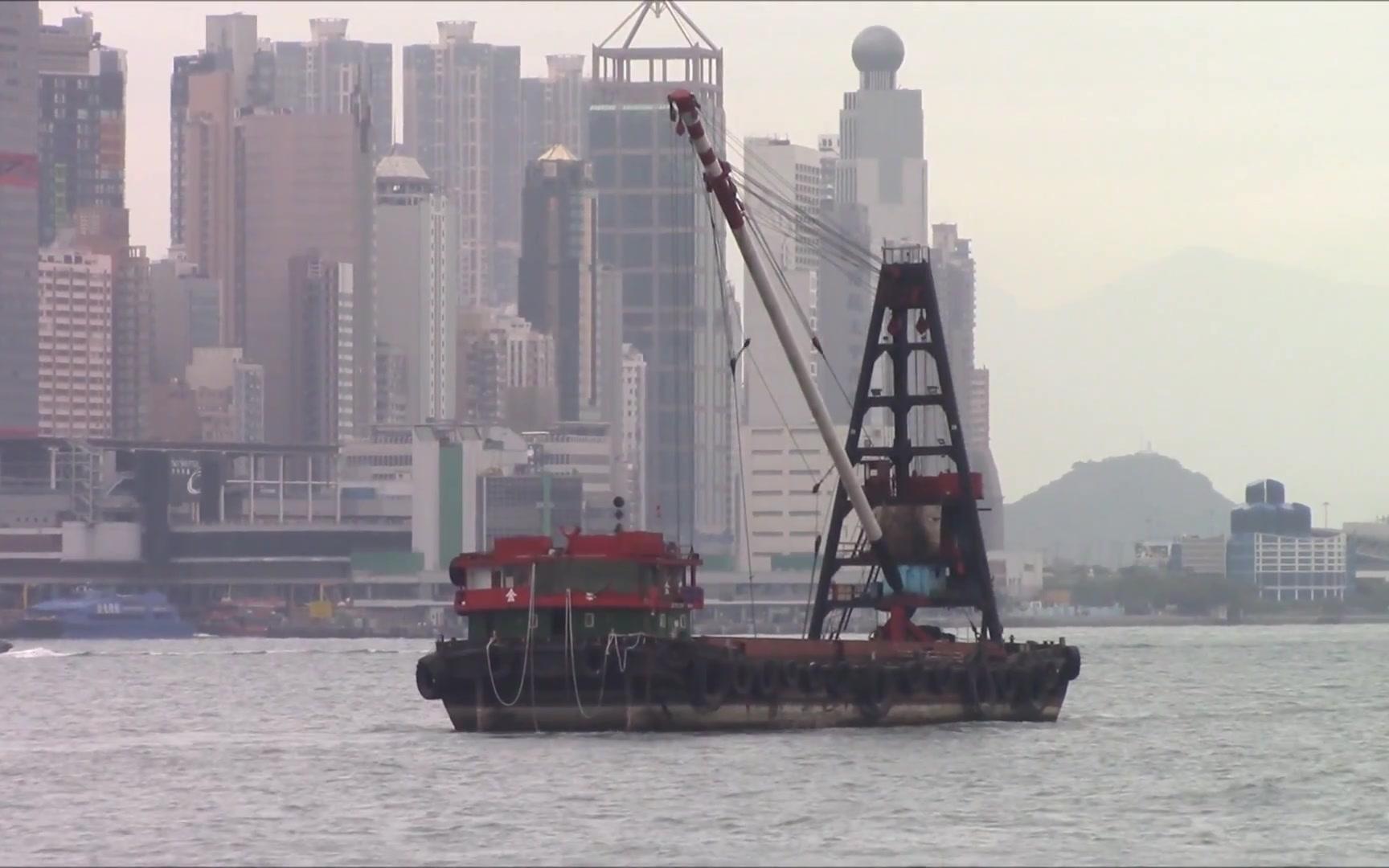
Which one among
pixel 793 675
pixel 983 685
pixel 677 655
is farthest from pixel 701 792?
pixel 983 685

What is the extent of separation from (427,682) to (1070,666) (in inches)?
853

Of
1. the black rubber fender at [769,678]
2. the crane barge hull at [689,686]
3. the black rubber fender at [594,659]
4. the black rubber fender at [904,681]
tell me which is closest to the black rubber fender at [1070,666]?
the crane barge hull at [689,686]

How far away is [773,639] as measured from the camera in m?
85.3

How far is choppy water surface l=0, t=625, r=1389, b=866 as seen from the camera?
190 feet

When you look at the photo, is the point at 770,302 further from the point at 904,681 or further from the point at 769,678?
the point at 769,678

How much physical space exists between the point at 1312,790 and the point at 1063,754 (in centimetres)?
1026

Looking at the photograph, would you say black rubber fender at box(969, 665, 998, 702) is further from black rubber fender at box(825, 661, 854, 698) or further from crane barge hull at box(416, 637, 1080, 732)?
black rubber fender at box(825, 661, 854, 698)

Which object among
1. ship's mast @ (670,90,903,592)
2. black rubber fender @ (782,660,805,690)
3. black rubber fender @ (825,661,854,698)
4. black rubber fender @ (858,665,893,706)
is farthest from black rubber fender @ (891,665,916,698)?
ship's mast @ (670,90,903,592)

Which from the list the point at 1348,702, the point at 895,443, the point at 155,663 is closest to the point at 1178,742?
the point at 895,443

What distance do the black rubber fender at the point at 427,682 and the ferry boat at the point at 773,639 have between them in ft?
0.25

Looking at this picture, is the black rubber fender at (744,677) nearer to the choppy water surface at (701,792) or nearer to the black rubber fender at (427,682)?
the choppy water surface at (701,792)

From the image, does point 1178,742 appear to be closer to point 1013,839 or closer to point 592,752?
point 592,752

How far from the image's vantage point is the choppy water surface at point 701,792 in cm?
→ 5788

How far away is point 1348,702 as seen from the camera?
11288 centimetres
